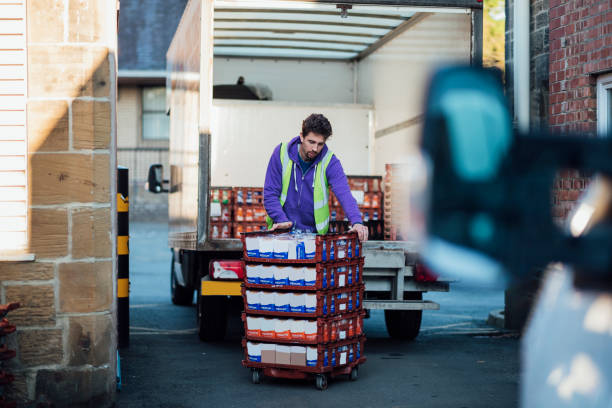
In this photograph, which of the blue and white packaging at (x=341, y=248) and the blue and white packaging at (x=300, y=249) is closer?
the blue and white packaging at (x=300, y=249)

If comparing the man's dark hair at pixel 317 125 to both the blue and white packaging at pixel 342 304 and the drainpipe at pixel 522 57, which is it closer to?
the blue and white packaging at pixel 342 304

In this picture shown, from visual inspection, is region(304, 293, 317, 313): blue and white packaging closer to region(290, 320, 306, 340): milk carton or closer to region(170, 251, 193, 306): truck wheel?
region(290, 320, 306, 340): milk carton

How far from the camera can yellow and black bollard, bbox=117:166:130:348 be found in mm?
8242

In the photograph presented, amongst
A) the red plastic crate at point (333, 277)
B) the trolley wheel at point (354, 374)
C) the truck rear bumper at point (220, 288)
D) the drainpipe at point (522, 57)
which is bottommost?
the trolley wheel at point (354, 374)

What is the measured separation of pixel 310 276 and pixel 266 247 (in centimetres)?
41

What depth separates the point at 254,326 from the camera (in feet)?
21.7

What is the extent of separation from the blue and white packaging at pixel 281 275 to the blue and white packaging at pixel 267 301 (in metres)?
0.12

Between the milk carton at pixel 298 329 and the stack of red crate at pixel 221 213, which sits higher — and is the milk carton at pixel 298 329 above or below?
below

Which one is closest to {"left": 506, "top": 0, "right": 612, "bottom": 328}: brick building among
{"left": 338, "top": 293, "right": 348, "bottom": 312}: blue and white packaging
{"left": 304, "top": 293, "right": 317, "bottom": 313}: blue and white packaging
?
{"left": 338, "top": 293, "right": 348, "bottom": 312}: blue and white packaging

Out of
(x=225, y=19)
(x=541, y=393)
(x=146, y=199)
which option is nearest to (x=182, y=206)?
(x=225, y=19)

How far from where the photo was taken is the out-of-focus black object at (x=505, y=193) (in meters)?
1.11

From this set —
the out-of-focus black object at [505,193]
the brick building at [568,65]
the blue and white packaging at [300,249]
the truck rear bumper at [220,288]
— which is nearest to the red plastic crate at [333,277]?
the blue and white packaging at [300,249]

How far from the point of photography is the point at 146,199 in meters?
31.2

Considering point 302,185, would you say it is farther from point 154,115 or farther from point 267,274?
point 154,115
